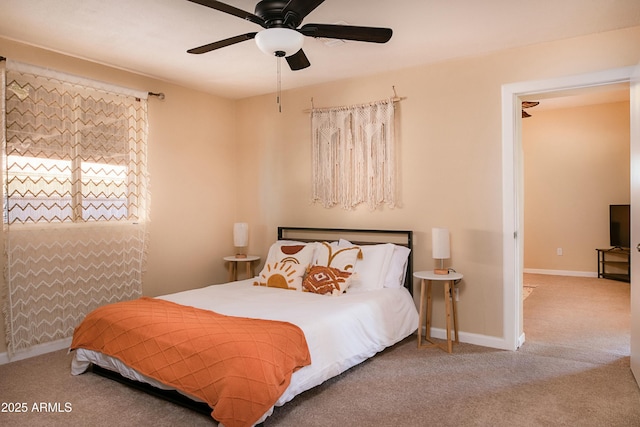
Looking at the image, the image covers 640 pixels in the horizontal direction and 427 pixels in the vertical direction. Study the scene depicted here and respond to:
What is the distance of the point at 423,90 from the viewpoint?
4.02m

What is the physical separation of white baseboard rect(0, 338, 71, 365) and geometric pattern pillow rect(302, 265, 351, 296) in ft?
6.84

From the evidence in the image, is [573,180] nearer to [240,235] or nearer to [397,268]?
[397,268]

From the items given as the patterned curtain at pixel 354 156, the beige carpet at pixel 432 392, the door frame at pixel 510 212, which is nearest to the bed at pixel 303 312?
the beige carpet at pixel 432 392

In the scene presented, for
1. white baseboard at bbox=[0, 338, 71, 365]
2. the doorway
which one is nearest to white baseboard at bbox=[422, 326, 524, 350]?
the doorway

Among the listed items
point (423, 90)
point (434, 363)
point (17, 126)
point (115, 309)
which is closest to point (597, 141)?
point (423, 90)

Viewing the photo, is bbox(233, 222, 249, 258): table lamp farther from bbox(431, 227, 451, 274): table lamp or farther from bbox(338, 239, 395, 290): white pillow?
bbox(431, 227, 451, 274): table lamp

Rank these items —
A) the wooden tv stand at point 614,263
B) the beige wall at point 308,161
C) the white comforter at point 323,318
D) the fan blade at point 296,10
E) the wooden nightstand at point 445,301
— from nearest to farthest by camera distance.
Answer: the fan blade at point 296,10
the white comforter at point 323,318
the wooden nightstand at point 445,301
the beige wall at point 308,161
the wooden tv stand at point 614,263

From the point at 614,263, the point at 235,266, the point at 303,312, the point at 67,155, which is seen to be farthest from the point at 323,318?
the point at 614,263

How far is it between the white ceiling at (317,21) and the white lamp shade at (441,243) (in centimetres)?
151

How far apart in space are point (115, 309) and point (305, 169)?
2437 millimetres

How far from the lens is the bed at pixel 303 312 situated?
2.36 m

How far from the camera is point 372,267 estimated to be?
12.6 feet

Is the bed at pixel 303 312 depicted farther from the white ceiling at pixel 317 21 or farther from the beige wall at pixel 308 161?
the white ceiling at pixel 317 21

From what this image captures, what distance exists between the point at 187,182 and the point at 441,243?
2747 mm
